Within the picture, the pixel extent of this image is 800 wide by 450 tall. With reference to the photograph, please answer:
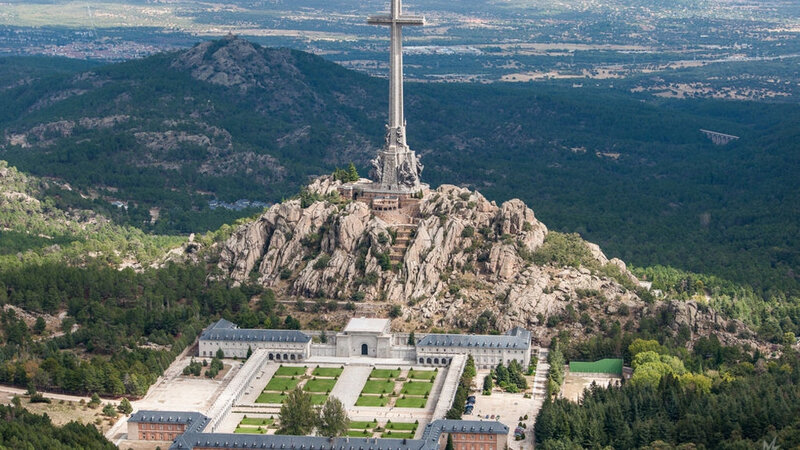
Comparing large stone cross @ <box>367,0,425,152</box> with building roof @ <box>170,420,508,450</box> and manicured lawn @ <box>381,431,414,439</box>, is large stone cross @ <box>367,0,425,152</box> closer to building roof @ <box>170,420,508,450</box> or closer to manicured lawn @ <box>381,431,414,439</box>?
manicured lawn @ <box>381,431,414,439</box>

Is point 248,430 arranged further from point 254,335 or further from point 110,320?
point 110,320

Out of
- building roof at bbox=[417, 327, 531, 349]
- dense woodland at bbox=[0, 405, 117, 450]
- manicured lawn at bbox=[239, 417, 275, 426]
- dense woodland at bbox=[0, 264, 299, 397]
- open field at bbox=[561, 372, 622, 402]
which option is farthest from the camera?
building roof at bbox=[417, 327, 531, 349]

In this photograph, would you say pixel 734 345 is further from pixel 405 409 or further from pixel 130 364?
pixel 130 364

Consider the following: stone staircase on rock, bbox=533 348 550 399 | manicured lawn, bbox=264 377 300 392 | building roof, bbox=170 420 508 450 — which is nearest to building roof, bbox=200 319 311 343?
manicured lawn, bbox=264 377 300 392

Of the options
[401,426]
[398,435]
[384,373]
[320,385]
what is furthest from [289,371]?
[398,435]

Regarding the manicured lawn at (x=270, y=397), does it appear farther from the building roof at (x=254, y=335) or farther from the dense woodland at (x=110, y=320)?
the building roof at (x=254, y=335)

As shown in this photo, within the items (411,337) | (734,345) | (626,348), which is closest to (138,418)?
(411,337)
